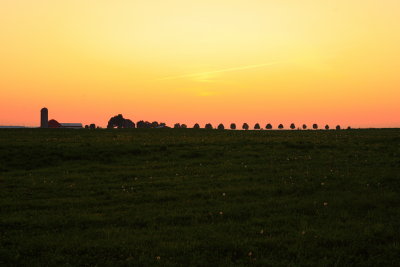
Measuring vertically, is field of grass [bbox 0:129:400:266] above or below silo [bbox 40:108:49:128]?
below

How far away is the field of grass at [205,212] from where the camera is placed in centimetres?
1047

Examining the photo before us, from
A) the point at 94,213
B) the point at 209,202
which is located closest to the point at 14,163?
the point at 94,213

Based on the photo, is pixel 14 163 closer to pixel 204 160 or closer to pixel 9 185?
pixel 9 185

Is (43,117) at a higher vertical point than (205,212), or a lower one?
higher

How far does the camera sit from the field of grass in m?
10.5

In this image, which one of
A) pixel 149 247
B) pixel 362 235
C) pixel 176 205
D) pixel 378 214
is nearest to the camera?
pixel 149 247

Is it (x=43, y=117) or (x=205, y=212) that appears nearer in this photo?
(x=205, y=212)

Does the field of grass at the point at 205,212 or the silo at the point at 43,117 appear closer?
the field of grass at the point at 205,212

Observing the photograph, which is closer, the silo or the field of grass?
the field of grass

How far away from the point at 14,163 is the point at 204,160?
14786 millimetres

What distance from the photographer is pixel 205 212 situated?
572 inches

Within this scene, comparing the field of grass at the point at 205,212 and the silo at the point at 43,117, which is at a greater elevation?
the silo at the point at 43,117

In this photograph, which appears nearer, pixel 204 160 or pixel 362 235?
pixel 362 235

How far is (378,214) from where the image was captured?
559 inches
